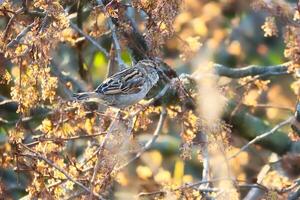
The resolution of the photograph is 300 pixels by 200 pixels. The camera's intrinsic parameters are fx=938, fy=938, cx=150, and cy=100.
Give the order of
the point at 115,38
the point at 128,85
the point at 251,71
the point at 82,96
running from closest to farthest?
the point at 115,38, the point at 82,96, the point at 128,85, the point at 251,71

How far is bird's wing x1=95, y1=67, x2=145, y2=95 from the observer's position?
6375 mm

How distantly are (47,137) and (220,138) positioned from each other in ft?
3.54

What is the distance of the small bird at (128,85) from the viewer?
629 cm

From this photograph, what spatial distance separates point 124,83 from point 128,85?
3 centimetres

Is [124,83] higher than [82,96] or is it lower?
higher

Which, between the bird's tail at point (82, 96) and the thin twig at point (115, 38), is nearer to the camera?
A: the thin twig at point (115, 38)

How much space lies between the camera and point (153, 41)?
5613 mm

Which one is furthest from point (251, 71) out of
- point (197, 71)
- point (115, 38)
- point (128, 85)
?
point (115, 38)

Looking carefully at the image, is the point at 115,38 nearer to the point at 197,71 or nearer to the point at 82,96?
the point at 82,96

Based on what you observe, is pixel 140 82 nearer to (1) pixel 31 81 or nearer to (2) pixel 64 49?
(1) pixel 31 81

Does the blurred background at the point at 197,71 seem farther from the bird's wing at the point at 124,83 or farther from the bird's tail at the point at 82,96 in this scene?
the bird's tail at the point at 82,96

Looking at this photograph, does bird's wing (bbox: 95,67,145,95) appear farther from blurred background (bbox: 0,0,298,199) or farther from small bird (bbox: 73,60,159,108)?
blurred background (bbox: 0,0,298,199)

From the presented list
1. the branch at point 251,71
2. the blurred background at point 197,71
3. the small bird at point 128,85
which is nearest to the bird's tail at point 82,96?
the small bird at point 128,85

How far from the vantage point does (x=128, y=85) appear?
21.3ft
